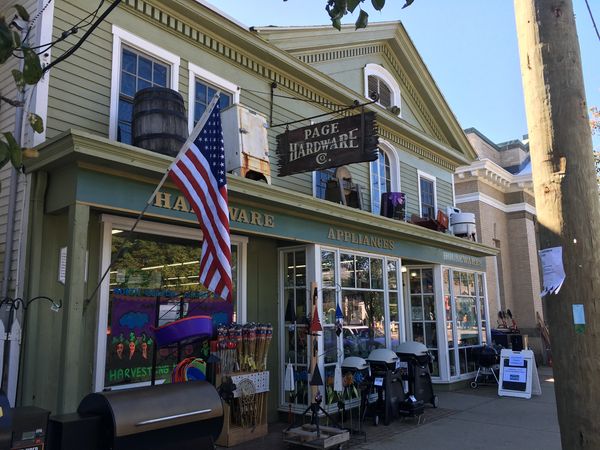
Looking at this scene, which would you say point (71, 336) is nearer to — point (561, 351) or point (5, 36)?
point (5, 36)

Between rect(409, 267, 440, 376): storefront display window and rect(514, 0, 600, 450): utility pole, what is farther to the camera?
rect(409, 267, 440, 376): storefront display window

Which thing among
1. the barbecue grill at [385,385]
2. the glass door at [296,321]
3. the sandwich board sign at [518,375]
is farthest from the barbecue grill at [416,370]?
the sandwich board sign at [518,375]

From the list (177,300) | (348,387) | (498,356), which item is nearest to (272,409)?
(348,387)

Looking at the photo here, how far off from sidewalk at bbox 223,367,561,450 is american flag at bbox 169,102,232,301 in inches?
132

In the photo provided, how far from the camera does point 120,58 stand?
286 inches

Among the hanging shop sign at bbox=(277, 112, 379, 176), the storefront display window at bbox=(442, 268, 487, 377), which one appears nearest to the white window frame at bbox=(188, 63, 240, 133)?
the hanging shop sign at bbox=(277, 112, 379, 176)

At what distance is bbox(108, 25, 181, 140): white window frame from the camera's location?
705 centimetres

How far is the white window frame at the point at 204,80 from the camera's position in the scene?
806cm

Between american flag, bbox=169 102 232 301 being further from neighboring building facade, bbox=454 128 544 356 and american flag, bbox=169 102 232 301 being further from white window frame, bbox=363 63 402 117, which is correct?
neighboring building facade, bbox=454 128 544 356

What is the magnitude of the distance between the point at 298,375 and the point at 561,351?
6.18 m

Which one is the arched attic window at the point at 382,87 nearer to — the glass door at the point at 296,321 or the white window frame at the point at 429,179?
the white window frame at the point at 429,179

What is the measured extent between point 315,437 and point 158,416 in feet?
10.9

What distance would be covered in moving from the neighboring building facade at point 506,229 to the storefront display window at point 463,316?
5436mm

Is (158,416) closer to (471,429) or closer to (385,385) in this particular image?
(385,385)
